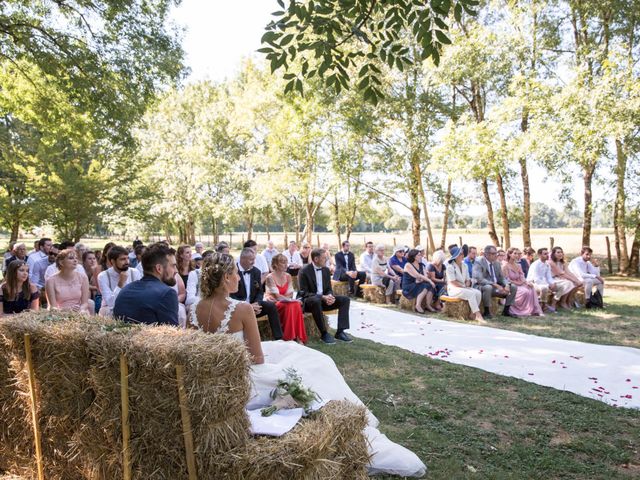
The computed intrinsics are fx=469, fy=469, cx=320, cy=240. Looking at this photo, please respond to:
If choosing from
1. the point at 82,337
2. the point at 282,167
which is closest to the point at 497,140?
the point at 282,167

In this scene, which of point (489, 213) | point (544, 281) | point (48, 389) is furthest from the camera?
point (489, 213)

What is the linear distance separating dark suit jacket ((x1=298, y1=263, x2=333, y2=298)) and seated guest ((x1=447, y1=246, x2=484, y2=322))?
10.7 feet

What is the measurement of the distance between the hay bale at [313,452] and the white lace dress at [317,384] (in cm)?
29

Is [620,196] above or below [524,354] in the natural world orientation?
above

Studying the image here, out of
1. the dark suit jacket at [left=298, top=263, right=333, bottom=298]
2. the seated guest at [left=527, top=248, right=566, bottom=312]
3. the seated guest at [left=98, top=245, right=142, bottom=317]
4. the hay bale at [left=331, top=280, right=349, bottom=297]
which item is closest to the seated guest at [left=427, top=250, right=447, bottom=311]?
the seated guest at [left=527, top=248, right=566, bottom=312]

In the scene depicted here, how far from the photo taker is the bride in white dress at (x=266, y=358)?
3535mm

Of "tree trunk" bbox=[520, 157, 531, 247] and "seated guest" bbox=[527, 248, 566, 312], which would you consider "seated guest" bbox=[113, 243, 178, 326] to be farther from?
"tree trunk" bbox=[520, 157, 531, 247]

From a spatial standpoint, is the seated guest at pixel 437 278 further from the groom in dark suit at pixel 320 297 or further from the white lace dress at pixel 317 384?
the white lace dress at pixel 317 384

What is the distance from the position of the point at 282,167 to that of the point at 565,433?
19.9 metres

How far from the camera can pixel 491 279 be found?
1055 cm

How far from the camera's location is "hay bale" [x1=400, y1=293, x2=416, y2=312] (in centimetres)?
1130

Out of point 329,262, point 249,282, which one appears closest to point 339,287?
point 329,262

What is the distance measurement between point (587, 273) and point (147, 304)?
10.9 meters

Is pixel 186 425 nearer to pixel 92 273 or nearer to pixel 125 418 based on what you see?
pixel 125 418
